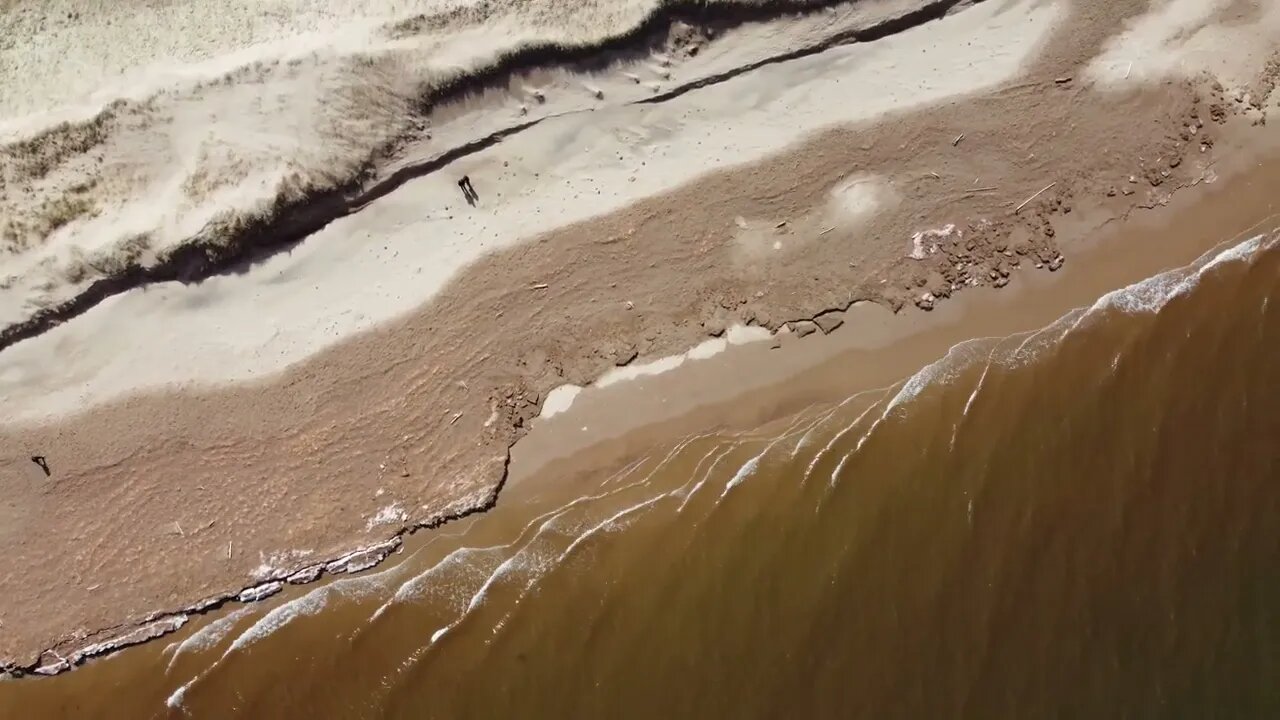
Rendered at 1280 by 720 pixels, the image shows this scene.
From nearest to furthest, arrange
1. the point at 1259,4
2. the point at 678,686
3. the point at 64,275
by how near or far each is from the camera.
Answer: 1. the point at 64,275
2. the point at 678,686
3. the point at 1259,4

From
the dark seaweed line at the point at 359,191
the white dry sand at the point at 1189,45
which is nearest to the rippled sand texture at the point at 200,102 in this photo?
the dark seaweed line at the point at 359,191

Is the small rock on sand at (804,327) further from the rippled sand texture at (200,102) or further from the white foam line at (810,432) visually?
the rippled sand texture at (200,102)

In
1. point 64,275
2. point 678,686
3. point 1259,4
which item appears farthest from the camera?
point 1259,4

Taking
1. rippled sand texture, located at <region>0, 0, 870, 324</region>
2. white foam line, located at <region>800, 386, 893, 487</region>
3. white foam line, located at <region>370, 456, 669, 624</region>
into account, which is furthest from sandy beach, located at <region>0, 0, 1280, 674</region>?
white foam line, located at <region>800, 386, 893, 487</region>

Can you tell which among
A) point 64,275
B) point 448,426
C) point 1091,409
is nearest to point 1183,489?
point 1091,409

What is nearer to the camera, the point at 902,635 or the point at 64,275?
the point at 64,275

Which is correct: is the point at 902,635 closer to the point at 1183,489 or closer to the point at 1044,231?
the point at 1183,489

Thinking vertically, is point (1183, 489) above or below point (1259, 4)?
below

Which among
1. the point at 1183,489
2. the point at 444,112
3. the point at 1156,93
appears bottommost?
the point at 1183,489
